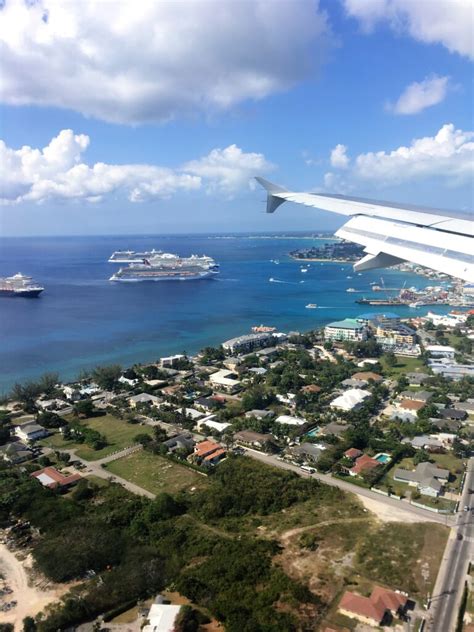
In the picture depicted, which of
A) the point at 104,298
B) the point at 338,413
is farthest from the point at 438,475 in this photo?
the point at 104,298

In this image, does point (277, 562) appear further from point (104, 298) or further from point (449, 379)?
point (104, 298)

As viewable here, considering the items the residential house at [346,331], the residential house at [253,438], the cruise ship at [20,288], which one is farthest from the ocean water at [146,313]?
the residential house at [253,438]

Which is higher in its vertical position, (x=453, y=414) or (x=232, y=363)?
(x=232, y=363)

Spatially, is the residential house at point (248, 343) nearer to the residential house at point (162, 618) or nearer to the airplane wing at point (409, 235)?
the airplane wing at point (409, 235)

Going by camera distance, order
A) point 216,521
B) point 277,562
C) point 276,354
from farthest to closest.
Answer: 1. point 276,354
2. point 216,521
3. point 277,562

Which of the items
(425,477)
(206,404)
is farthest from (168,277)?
(425,477)

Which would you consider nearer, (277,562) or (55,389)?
(277,562)

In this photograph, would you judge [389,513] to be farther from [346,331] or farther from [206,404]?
[346,331]

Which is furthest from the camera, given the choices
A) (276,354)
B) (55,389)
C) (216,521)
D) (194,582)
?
(276,354)
